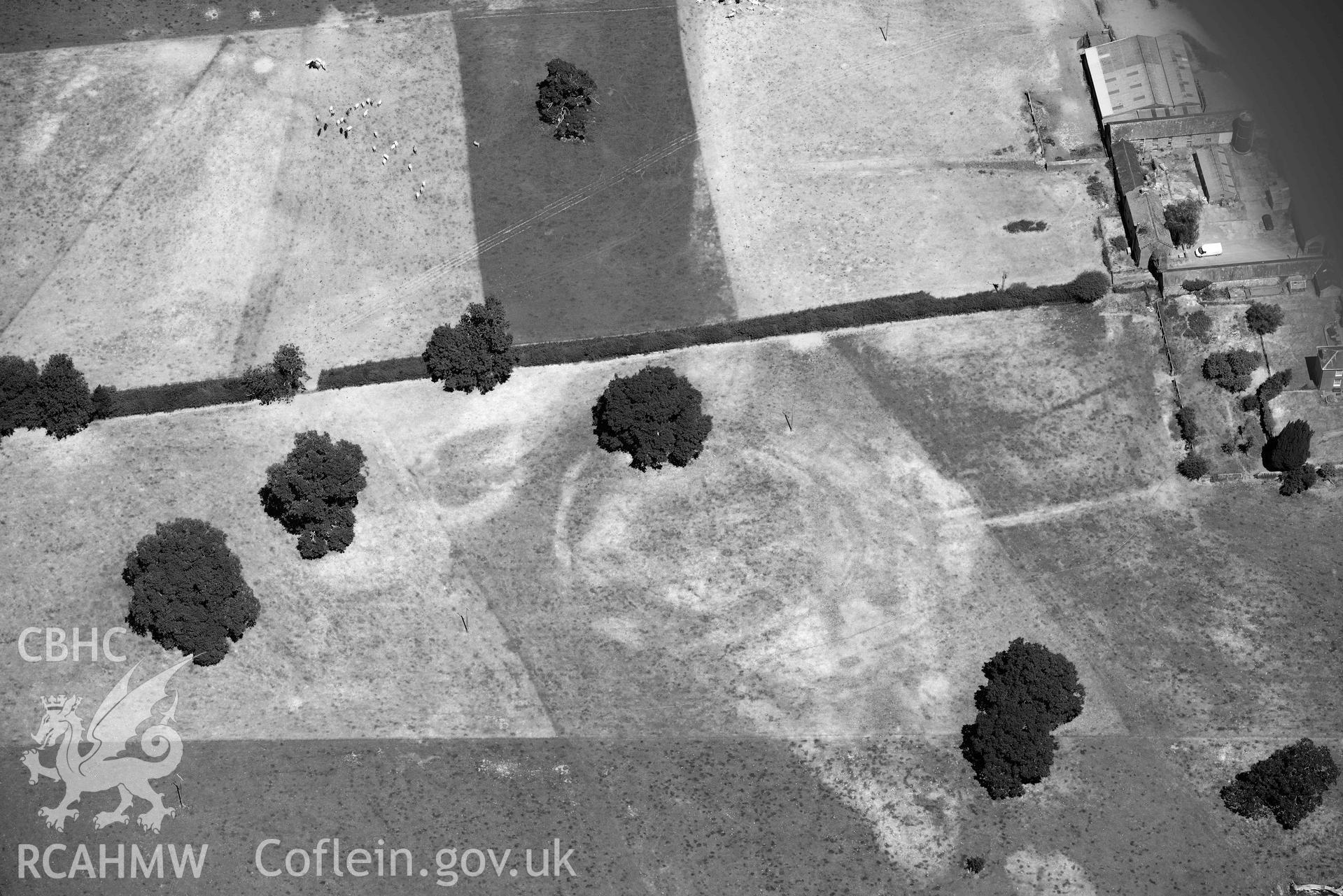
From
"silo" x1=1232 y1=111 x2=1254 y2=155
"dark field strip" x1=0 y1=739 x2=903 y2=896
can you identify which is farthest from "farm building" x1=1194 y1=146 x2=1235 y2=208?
"dark field strip" x1=0 y1=739 x2=903 y2=896

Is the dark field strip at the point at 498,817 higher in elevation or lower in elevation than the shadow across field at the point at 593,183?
lower

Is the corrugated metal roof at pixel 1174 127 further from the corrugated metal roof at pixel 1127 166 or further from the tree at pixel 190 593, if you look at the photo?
the tree at pixel 190 593

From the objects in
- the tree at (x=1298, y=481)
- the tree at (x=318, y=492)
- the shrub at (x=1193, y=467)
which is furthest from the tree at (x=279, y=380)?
the tree at (x=1298, y=481)

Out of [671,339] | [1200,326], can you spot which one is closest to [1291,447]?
[1200,326]

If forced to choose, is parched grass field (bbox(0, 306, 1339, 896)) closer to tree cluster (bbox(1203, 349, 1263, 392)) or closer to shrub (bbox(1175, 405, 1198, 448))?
shrub (bbox(1175, 405, 1198, 448))

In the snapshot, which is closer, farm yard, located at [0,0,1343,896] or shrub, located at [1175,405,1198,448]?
farm yard, located at [0,0,1343,896]
